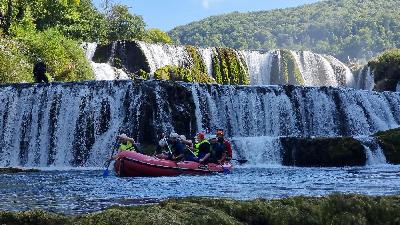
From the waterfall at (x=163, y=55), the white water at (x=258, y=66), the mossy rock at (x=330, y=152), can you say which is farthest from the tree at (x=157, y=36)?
the mossy rock at (x=330, y=152)

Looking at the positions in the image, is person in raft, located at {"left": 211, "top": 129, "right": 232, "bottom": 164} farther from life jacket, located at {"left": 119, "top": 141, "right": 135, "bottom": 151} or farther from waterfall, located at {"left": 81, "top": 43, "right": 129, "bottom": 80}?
waterfall, located at {"left": 81, "top": 43, "right": 129, "bottom": 80}

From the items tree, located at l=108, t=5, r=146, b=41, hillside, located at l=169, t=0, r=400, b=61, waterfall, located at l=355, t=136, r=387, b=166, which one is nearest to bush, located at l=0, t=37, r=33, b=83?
waterfall, located at l=355, t=136, r=387, b=166

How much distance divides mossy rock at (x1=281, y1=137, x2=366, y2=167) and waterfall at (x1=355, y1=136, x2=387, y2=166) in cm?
16

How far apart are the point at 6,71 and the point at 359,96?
15.6m

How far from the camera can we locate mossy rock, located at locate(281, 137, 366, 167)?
20.2 m

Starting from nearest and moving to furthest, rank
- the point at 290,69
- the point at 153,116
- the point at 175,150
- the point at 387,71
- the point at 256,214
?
the point at 256,214 → the point at 175,150 → the point at 153,116 → the point at 387,71 → the point at 290,69

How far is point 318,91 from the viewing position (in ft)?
85.6

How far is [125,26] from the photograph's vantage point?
55.4 m

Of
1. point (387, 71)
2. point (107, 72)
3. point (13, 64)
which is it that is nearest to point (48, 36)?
point (107, 72)

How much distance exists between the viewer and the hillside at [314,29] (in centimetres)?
12694

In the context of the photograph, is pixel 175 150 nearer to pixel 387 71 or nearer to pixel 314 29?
pixel 387 71

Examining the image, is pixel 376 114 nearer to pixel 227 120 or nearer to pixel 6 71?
pixel 227 120

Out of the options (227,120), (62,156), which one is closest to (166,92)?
(227,120)

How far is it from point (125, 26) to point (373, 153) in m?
38.3
